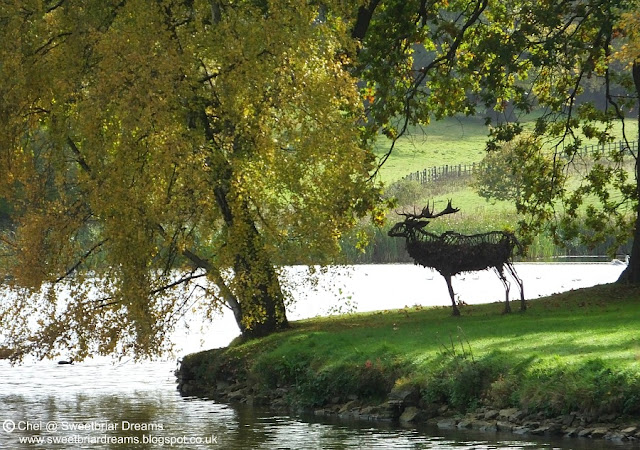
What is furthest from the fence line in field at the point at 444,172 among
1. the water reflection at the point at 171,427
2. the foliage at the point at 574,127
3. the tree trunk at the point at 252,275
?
the water reflection at the point at 171,427

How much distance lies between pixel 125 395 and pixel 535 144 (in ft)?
44.4

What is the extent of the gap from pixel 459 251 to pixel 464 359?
7.16m

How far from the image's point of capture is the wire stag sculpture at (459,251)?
84.2 feet

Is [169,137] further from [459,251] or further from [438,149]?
[438,149]

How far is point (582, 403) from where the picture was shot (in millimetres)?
16422

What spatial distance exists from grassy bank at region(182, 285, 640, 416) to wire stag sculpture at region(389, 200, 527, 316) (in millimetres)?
1044

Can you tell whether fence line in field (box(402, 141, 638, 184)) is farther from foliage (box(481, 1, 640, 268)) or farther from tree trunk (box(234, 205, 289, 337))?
tree trunk (box(234, 205, 289, 337))

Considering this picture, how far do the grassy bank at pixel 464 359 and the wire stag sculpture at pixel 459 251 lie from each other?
1.04 m

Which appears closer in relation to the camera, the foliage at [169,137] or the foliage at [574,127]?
the foliage at [169,137]

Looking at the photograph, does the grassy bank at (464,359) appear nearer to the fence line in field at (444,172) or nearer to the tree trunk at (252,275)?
the tree trunk at (252,275)

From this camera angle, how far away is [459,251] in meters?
25.8

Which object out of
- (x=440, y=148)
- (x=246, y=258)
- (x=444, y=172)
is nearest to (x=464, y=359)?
(x=246, y=258)

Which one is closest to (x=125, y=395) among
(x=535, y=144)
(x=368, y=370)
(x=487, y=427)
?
(x=368, y=370)

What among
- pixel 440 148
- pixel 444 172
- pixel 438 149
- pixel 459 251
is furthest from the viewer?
pixel 440 148
